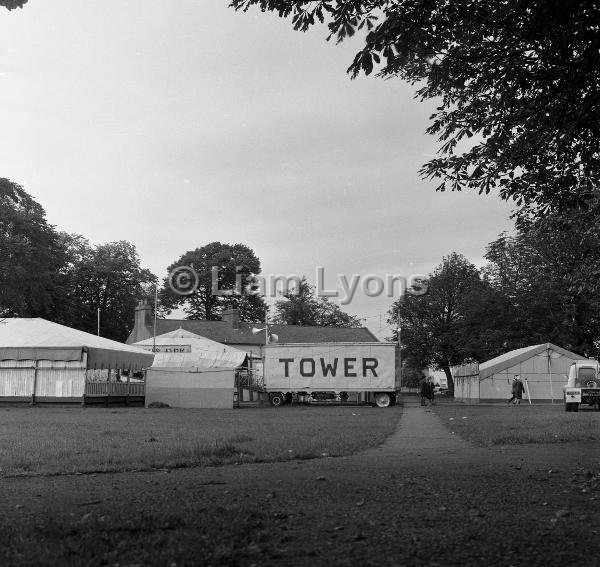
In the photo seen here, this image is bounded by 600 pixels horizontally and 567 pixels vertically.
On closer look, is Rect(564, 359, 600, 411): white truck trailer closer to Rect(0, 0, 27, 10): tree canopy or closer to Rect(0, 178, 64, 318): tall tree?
Rect(0, 178, 64, 318): tall tree

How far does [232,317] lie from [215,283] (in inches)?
309

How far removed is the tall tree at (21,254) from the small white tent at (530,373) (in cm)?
3060

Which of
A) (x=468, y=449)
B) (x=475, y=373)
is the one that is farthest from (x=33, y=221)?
(x=468, y=449)

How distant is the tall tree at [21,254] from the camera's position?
126ft

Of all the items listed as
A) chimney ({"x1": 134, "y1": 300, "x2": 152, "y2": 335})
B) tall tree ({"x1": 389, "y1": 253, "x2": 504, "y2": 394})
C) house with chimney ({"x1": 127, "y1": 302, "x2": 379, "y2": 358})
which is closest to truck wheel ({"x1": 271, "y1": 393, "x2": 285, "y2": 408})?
tall tree ({"x1": 389, "y1": 253, "x2": 504, "y2": 394})

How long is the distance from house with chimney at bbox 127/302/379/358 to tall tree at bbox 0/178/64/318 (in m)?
25.6

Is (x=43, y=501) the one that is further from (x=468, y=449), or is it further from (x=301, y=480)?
(x=468, y=449)

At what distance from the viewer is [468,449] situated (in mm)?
11625

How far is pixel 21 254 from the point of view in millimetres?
39531

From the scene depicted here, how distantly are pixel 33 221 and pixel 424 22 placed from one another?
1675 inches

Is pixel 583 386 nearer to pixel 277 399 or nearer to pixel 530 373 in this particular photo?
pixel 277 399

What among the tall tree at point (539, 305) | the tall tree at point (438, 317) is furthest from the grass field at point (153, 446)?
the tall tree at point (438, 317)

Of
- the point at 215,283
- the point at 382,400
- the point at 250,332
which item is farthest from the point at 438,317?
the point at 382,400

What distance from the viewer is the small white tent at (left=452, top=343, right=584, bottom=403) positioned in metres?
47.1
